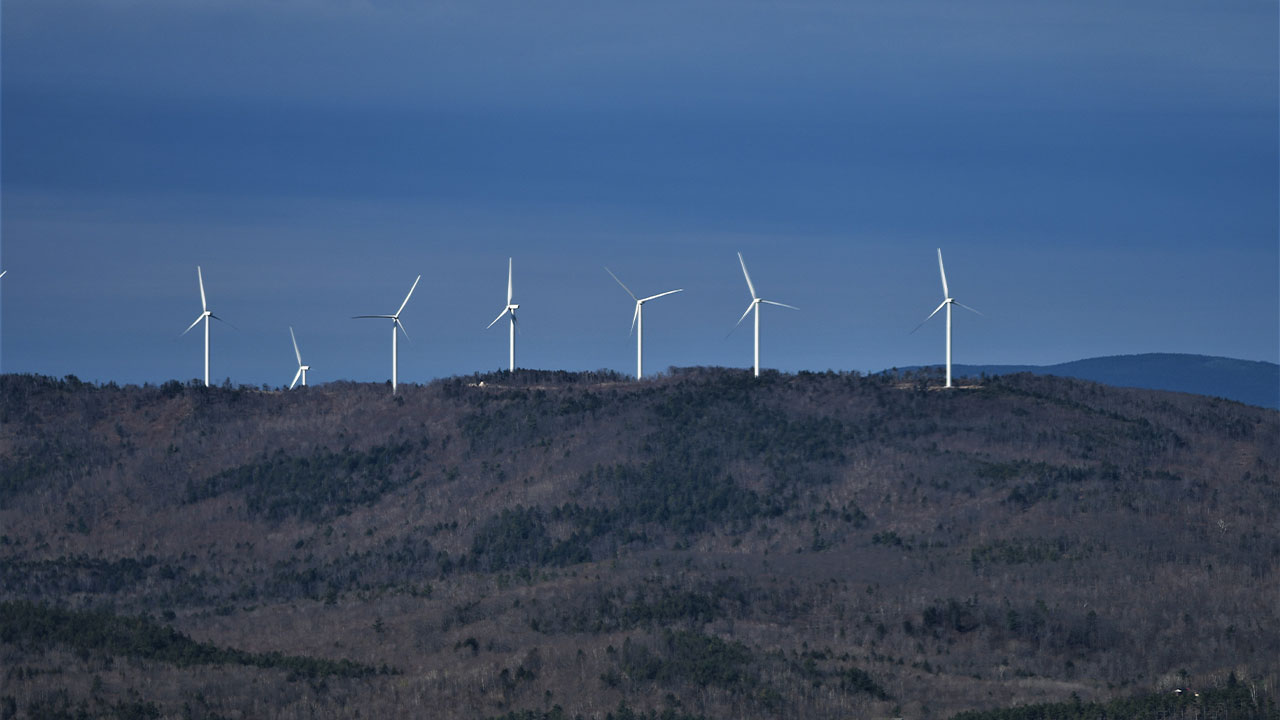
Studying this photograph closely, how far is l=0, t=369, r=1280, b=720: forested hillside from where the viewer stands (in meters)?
44.9

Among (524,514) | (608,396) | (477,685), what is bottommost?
(477,685)

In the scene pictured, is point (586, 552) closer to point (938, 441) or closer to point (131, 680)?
point (938, 441)

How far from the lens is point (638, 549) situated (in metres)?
73.6

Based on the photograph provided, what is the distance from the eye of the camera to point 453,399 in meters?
100

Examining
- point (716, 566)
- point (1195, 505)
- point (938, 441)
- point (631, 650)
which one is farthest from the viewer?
point (938, 441)

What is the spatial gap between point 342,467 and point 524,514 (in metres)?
18.7

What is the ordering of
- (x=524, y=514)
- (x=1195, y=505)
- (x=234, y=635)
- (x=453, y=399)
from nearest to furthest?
(x=234, y=635) < (x=1195, y=505) < (x=524, y=514) < (x=453, y=399)

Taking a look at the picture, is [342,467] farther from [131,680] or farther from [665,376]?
[131,680]

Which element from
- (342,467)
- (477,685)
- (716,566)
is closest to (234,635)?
(477,685)

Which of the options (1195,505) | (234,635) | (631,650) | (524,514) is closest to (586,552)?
(524,514)

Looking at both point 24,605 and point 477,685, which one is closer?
point 477,685

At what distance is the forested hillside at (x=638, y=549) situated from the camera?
147 feet

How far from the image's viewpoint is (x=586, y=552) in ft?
243

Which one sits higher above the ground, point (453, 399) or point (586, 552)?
point (453, 399)
